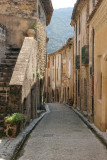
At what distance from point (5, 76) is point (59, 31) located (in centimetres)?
10340

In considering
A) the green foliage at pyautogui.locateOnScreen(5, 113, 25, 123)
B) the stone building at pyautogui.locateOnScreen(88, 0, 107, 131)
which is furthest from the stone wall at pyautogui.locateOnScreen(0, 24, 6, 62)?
the green foliage at pyautogui.locateOnScreen(5, 113, 25, 123)

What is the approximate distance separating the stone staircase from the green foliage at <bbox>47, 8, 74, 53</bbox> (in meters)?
70.6

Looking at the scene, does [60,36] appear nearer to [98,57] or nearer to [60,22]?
[60,22]

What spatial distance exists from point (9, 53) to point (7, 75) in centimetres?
227

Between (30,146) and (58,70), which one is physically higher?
(58,70)

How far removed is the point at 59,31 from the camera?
112375 millimetres

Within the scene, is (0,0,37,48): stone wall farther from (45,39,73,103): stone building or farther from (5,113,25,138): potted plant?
(45,39,73,103): stone building

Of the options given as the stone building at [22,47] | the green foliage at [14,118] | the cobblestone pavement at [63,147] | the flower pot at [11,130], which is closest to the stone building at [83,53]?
the stone building at [22,47]

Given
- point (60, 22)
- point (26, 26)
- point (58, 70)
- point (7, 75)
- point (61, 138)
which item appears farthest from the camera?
point (60, 22)

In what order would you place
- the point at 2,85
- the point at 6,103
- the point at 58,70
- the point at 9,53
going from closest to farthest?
the point at 6,103 → the point at 2,85 → the point at 9,53 → the point at 58,70

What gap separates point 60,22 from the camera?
12750cm

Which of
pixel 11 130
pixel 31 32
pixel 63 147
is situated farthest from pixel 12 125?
pixel 31 32

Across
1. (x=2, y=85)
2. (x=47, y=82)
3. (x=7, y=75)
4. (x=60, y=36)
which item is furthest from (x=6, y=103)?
(x=60, y=36)

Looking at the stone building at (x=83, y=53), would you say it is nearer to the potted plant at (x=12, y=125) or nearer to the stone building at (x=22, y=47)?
the stone building at (x=22, y=47)
